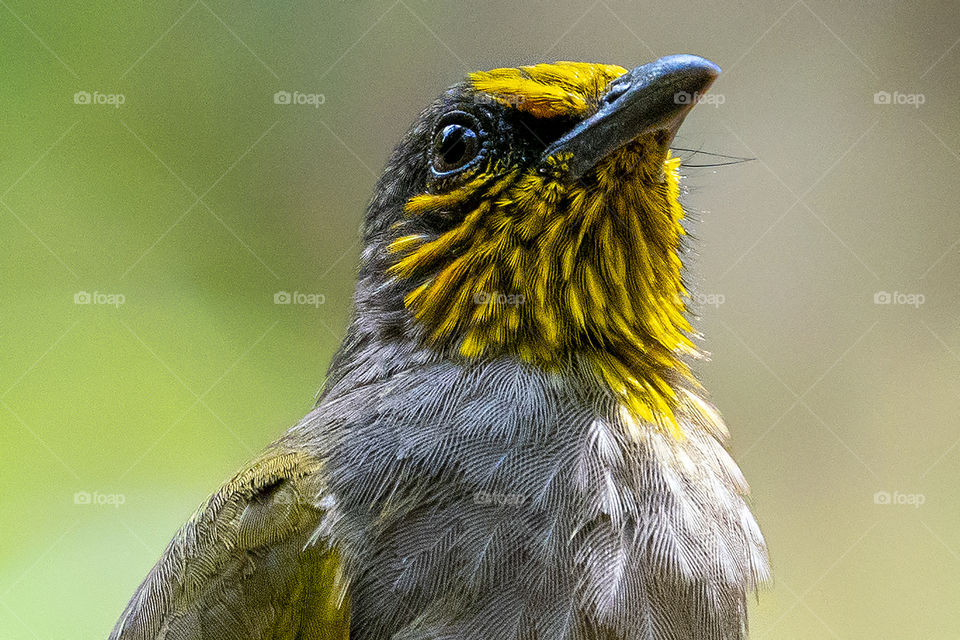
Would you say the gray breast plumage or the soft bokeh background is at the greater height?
the soft bokeh background

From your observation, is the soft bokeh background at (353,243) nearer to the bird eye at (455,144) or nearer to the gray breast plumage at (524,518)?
the bird eye at (455,144)

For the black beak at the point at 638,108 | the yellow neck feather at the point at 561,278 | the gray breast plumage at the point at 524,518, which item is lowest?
the gray breast plumage at the point at 524,518

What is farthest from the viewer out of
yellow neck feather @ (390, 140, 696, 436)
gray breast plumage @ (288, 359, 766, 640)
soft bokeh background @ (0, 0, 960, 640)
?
soft bokeh background @ (0, 0, 960, 640)

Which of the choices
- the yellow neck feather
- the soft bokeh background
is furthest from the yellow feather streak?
the soft bokeh background

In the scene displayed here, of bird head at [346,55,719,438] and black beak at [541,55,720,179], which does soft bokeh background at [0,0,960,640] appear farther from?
black beak at [541,55,720,179]

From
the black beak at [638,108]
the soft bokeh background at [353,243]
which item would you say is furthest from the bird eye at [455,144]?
the soft bokeh background at [353,243]

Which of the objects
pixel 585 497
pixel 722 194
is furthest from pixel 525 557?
pixel 722 194

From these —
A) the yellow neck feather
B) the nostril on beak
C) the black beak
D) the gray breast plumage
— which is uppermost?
the nostril on beak

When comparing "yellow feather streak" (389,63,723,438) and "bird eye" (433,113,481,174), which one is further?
"bird eye" (433,113,481,174)
